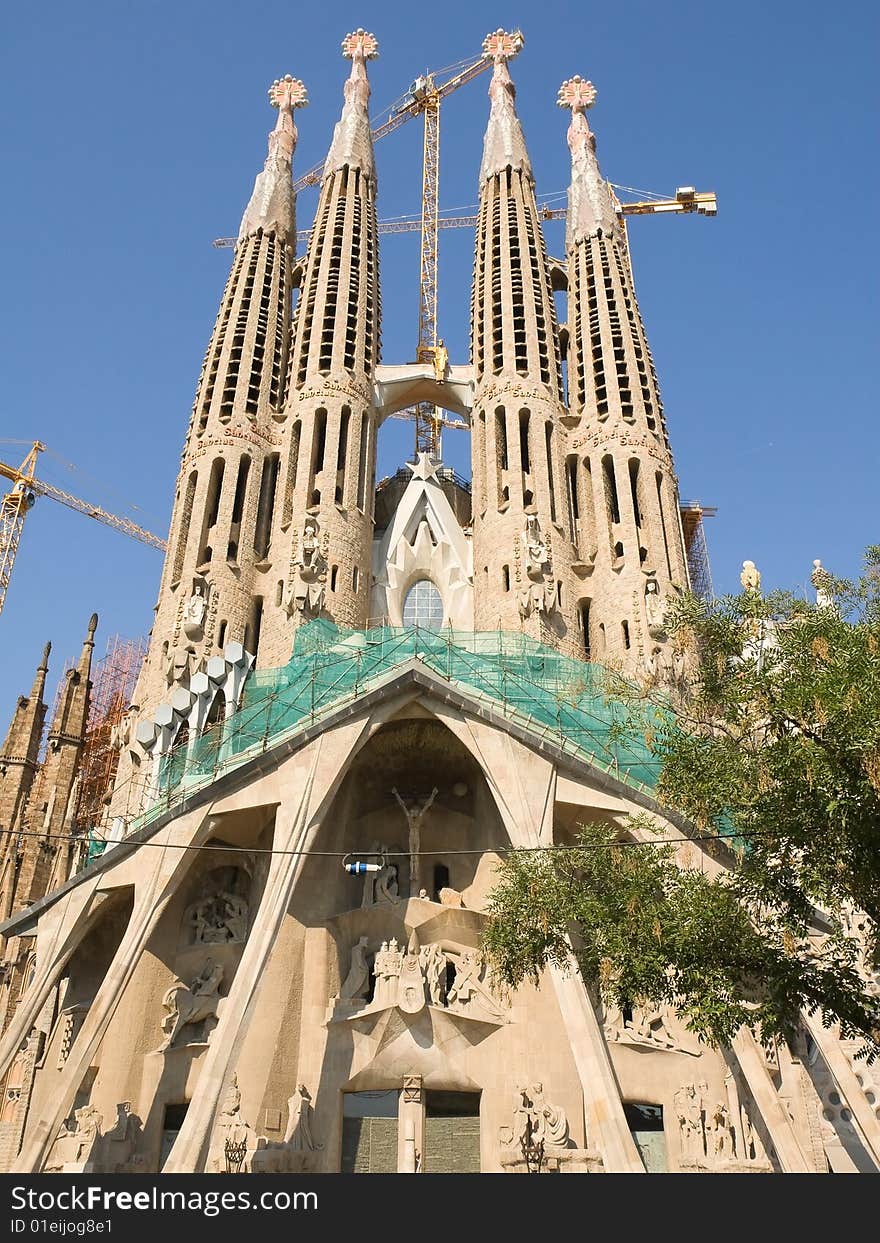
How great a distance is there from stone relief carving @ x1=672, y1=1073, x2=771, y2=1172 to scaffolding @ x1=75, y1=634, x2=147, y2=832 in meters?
20.2

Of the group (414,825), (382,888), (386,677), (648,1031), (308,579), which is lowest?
(648,1031)

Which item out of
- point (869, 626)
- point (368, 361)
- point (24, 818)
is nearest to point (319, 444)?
point (368, 361)

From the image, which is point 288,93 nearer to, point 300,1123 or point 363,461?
point 363,461

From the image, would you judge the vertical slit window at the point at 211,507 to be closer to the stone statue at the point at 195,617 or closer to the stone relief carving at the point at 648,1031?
the stone statue at the point at 195,617

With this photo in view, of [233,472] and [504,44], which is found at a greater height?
[504,44]

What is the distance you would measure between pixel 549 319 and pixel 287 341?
8.35 meters

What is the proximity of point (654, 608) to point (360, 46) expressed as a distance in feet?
93.7

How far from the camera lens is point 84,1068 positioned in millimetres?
17781

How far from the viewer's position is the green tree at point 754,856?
397 inches

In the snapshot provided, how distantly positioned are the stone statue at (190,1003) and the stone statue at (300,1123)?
2483 millimetres

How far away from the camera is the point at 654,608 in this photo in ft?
85.3

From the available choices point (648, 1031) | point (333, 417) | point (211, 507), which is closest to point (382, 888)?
point (648, 1031)

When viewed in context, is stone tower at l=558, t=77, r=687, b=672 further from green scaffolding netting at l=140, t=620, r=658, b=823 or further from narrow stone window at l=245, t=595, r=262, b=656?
narrow stone window at l=245, t=595, r=262, b=656
